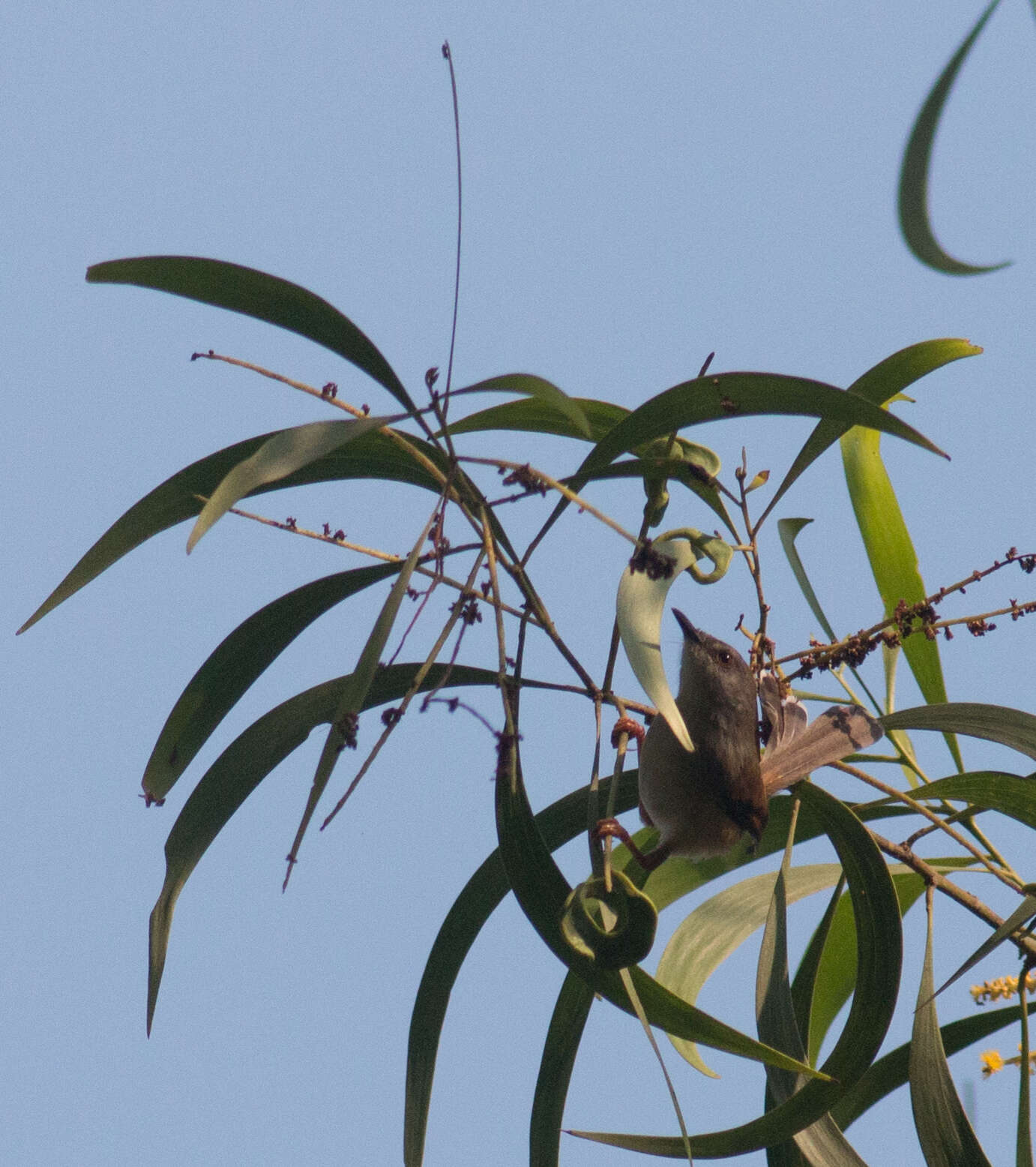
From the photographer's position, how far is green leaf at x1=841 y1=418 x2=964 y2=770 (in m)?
2.00

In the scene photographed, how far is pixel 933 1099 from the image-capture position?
1551 mm

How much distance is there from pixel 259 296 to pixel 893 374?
84 centimetres

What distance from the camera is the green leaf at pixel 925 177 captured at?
91 cm

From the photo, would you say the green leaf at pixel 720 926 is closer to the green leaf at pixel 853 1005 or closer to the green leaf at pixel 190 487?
the green leaf at pixel 853 1005

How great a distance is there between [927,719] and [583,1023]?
0.63 m

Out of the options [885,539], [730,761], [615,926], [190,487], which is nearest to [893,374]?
[885,539]

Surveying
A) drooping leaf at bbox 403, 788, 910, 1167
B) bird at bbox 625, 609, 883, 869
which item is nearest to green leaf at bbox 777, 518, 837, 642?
bird at bbox 625, 609, 883, 869

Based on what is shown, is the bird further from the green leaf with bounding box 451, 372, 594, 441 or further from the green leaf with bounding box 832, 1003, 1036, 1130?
the green leaf with bounding box 451, 372, 594, 441

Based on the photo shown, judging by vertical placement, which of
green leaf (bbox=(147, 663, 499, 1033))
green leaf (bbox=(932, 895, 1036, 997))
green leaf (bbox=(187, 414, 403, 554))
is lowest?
green leaf (bbox=(932, 895, 1036, 997))

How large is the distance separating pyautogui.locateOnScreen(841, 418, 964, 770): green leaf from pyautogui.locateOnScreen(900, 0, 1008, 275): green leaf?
42.8 inches

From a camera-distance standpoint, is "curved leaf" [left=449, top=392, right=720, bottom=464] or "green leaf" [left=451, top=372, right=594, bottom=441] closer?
"green leaf" [left=451, top=372, right=594, bottom=441]

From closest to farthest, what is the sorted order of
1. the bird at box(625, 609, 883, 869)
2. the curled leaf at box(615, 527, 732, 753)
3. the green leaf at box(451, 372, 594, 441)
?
the green leaf at box(451, 372, 594, 441), the curled leaf at box(615, 527, 732, 753), the bird at box(625, 609, 883, 869)

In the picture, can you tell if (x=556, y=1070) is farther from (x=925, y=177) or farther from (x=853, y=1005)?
(x=925, y=177)

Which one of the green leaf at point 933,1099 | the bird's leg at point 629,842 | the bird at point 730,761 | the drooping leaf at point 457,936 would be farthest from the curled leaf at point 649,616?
the green leaf at point 933,1099
